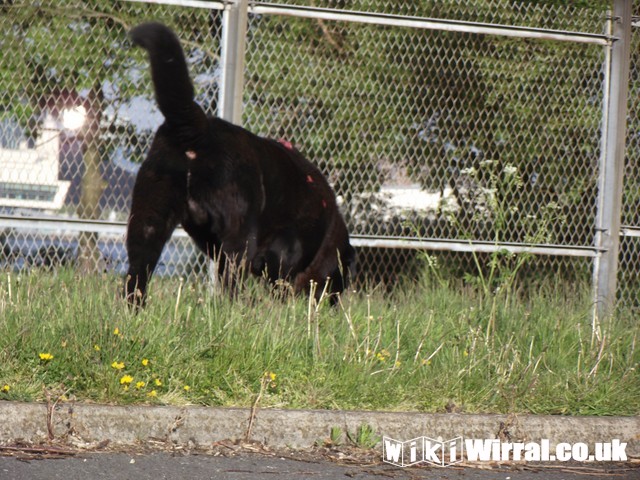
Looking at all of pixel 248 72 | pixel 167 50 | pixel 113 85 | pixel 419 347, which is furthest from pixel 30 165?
pixel 419 347

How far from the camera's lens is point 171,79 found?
4.80 meters

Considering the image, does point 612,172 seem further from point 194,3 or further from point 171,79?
point 171,79

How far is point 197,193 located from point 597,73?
436cm

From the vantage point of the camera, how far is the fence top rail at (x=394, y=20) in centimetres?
651

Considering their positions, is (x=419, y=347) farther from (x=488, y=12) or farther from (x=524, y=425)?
(x=488, y=12)

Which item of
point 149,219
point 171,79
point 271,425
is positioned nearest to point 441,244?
point 149,219

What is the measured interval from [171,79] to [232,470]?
221 centimetres

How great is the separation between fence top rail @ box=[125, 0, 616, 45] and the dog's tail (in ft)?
5.33

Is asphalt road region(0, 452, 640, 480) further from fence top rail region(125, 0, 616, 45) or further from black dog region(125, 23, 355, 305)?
fence top rail region(125, 0, 616, 45)

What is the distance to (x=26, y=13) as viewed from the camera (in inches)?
285

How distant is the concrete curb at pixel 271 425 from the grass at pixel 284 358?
0.40 ft

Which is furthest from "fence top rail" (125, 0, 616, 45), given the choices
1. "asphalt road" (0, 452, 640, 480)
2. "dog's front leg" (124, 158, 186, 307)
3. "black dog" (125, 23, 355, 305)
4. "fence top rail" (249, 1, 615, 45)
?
"asphalt road" (0, 452, 640, 480)

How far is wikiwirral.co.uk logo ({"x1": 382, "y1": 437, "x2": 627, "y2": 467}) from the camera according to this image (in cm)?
384

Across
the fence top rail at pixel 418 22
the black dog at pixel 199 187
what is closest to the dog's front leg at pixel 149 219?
the black dog at pixel 199 187
